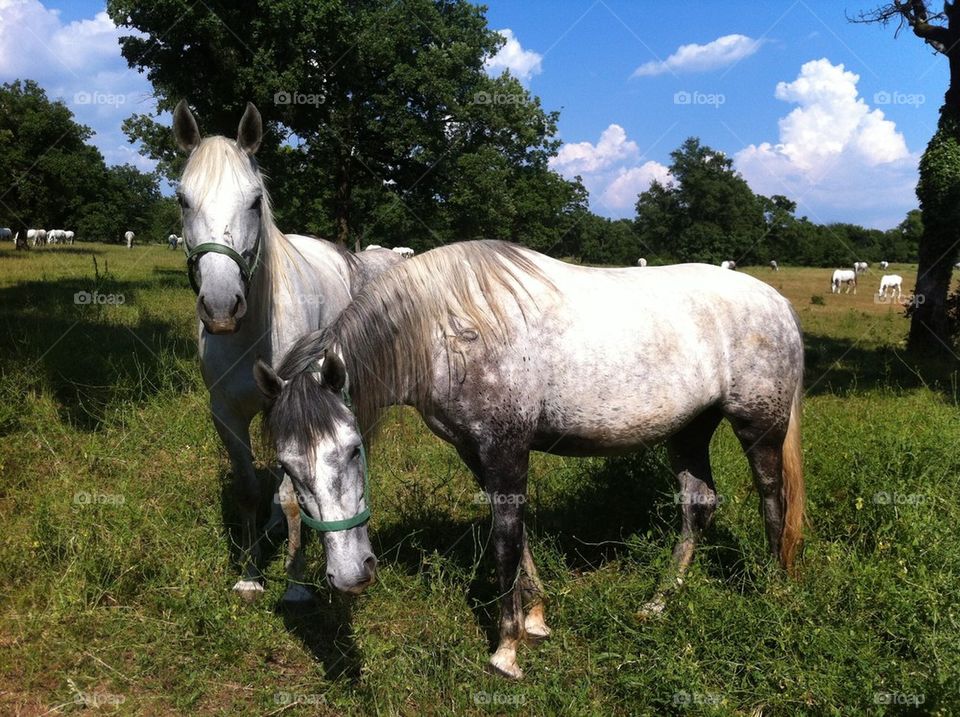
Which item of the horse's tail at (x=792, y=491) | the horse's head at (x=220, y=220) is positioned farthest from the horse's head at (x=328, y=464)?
the horse's tail at (x=792, y=491)

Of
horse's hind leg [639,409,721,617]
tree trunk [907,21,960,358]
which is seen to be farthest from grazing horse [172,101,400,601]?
tree trunk [907,21,960,358]

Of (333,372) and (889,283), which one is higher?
(333,372)

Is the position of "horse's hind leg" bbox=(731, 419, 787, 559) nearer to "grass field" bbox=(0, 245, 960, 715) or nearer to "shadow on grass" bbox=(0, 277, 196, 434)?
"grass field" bbox=(0, 245, 960, 715)

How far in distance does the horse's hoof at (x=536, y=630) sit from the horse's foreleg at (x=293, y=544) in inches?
56.5

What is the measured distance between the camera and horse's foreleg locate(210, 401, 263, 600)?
395 cm

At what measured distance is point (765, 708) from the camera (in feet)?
9.92

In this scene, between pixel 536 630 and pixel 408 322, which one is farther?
pixel 536 630

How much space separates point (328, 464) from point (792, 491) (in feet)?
9.98

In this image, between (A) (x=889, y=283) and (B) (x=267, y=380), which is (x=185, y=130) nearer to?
(B) (x=267, y=380)

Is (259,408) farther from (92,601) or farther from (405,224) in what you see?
(405,224)

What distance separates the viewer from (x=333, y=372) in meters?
2.59

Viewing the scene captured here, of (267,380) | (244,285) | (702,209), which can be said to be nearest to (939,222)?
(244,285)

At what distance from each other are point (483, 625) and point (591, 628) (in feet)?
2.13

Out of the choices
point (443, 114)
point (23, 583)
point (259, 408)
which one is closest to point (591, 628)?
point (259, 408)
